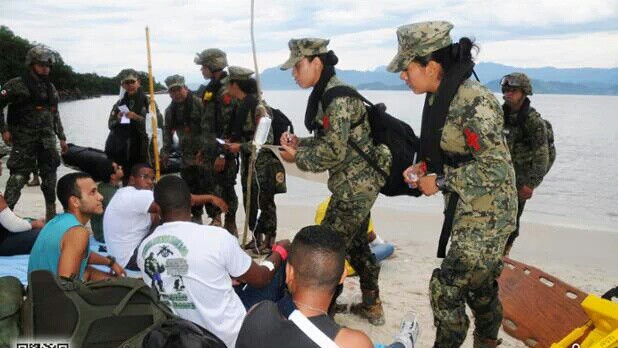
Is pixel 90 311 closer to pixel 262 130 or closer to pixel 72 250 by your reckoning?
pixel 72 250

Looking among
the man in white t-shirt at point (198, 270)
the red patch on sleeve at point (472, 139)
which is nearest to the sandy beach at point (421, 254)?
the man in white t-shirt at point (198, 270)

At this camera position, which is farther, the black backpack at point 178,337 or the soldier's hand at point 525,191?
the soldier's hand at point 525,191

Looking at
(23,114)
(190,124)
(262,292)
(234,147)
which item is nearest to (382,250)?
(234,147)

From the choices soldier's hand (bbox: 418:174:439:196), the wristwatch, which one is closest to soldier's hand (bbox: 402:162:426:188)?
soldier's hand (bbox: 418:174:439:196)

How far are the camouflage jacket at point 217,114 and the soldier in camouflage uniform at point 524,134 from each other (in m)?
2.96

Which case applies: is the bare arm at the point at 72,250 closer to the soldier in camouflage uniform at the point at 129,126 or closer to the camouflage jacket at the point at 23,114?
the soldier in camouflage uniform at the point at 129,126

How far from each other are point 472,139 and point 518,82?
2.75 meters

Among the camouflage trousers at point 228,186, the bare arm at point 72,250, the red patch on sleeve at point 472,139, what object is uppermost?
the red patch on sleeve at point 472,139

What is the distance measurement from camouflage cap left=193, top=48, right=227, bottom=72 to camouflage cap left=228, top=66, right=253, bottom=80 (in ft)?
1.79

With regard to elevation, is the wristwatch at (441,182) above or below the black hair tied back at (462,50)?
below

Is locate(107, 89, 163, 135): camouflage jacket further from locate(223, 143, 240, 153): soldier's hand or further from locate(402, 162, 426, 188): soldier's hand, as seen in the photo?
locate(402, 162, 426, 188): soldier's hand

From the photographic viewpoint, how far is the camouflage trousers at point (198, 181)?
6883 millimetres

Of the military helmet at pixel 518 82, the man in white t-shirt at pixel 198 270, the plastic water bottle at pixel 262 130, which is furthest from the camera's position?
the military helmet at pixel 518 82

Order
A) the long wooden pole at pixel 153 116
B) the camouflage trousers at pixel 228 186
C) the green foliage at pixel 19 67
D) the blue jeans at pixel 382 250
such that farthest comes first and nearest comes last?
1. the green foliage at pixel 19 67
2. the camouflage trousers at pixel 228 186
3. the long wooden pole at pixel 153 116
4. the blue jeans at pixel 382 250
